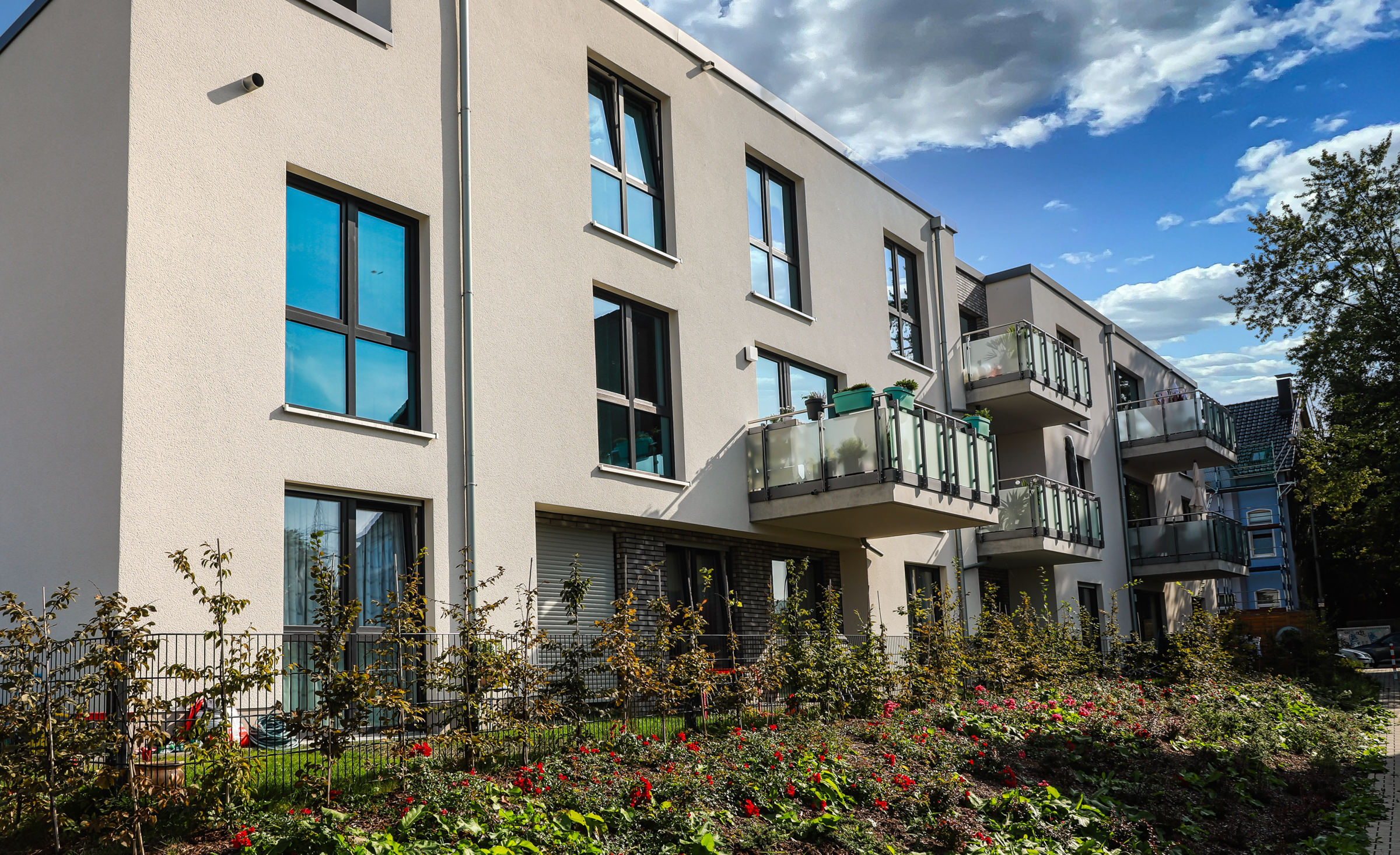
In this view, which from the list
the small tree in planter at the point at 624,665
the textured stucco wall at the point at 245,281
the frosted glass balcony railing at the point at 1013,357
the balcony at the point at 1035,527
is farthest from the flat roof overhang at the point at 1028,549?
the textured stucco wall at the point at 245,281

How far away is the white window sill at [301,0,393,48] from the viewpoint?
11.9 m

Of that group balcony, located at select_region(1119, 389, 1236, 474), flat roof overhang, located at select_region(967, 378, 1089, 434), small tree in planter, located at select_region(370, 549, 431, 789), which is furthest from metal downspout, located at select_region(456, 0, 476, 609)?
balcony, located at select_region(1119, 389, 1236, 474)

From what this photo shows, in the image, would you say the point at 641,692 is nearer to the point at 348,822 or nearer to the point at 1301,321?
the point at 348,822

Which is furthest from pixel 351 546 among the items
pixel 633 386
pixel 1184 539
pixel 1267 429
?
pixel 1267 429

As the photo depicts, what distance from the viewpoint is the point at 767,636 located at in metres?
14.1

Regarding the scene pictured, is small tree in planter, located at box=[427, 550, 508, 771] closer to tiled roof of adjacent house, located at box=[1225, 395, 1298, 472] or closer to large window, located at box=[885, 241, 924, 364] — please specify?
large window, located at box=[885, 241, 924, 364]

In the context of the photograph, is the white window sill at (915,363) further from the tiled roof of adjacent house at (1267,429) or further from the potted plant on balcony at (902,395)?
the tiled roof of adjacent house at (1267,429)

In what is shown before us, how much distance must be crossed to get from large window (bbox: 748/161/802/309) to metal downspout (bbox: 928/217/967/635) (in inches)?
190

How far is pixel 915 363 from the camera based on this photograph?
71.2 feet

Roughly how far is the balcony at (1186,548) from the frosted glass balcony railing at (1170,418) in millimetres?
2248

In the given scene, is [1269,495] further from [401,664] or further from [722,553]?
[401,664]

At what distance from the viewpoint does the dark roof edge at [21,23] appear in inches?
479

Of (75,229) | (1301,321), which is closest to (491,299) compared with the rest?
(75,229)

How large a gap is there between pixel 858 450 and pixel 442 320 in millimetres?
6544
